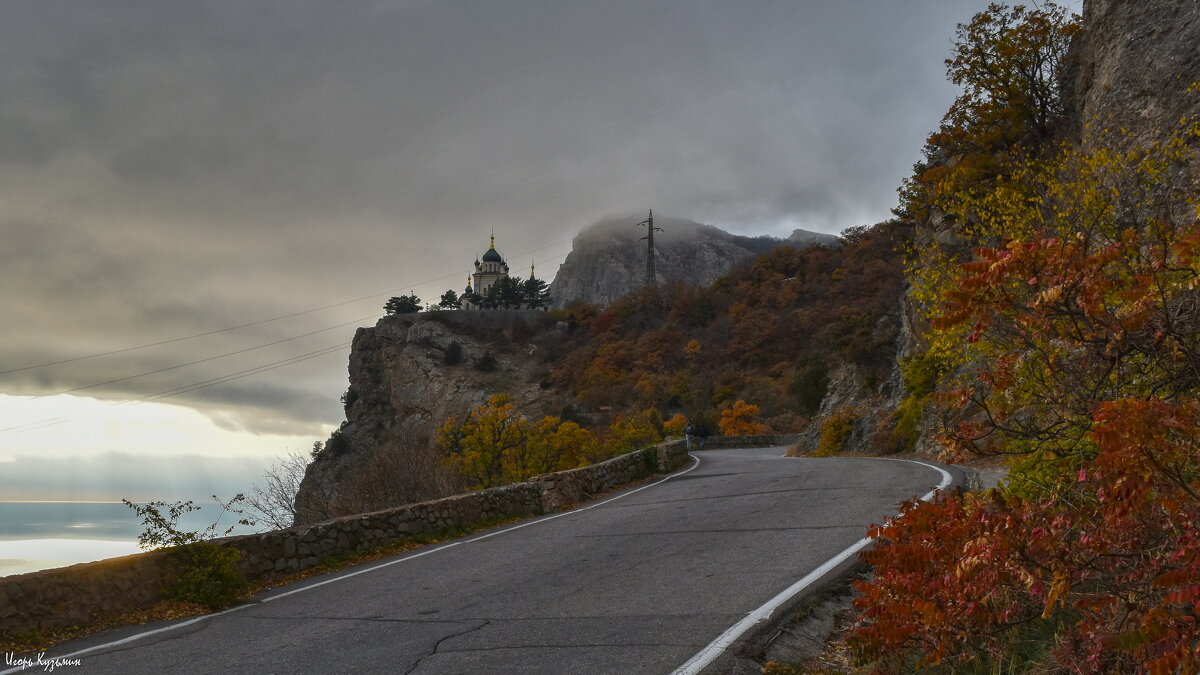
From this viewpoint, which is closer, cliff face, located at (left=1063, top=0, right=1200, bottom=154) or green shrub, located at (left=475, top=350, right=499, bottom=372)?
cliff face, located at (left=1063, top=0, right=1200, bottom=154)

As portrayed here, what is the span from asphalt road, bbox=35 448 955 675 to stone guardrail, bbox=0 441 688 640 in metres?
0.64

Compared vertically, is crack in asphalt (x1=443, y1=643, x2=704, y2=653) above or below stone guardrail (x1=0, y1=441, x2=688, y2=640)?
below

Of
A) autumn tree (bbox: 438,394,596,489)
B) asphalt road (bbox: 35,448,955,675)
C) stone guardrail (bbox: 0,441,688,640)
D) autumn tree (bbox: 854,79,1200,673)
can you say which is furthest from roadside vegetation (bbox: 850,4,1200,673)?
autumn tree (bbox: 438,394,596,489)

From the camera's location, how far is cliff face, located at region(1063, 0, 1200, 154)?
63.1ft

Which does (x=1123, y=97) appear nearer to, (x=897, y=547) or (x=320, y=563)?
(x=897, y=547)

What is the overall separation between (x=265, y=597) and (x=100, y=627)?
1555 mm

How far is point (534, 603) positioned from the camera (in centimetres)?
715

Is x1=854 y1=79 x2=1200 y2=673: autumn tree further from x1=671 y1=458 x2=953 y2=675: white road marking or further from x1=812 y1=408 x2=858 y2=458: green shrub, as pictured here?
x1=812 y1=408 x2=858 y2=458: green shrub

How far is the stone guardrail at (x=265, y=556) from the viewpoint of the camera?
7.19 meters

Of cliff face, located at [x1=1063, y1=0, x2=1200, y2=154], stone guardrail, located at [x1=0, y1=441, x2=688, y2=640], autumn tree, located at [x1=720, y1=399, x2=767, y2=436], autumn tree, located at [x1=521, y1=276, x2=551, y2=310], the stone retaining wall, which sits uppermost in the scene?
autumn tree, located at [x1=521, y1=276, x2=551, y2=310]

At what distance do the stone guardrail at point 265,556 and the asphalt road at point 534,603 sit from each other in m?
0.64

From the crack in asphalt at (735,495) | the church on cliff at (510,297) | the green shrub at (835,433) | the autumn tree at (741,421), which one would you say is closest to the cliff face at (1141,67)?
the crack in asphalt at (735,495)

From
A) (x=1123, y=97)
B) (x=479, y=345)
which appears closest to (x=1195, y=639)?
(x=1123, y=97)

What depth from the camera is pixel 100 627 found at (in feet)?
24.5
